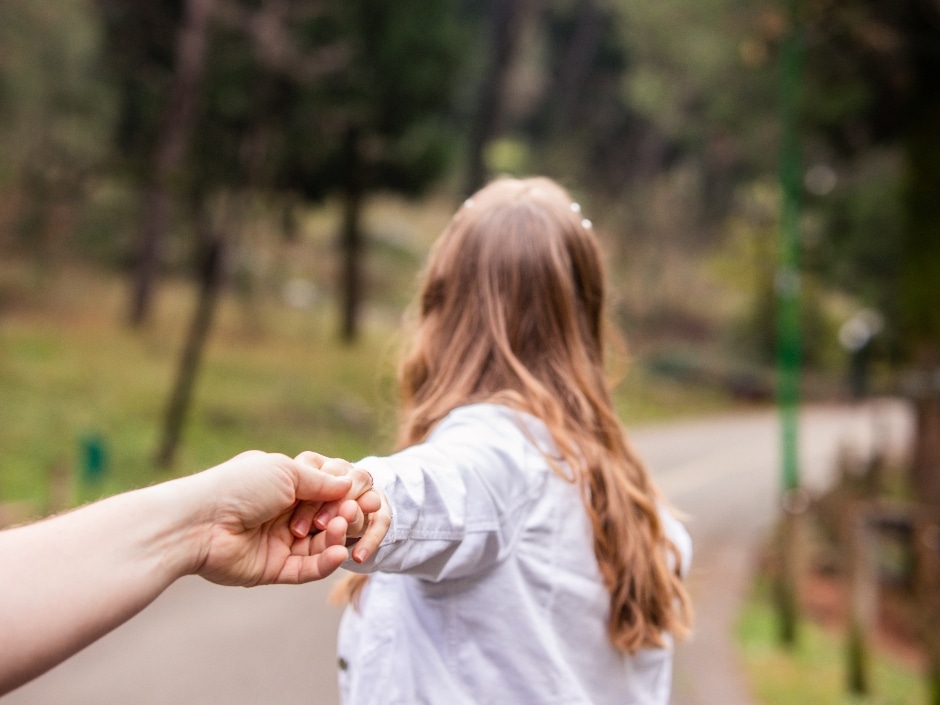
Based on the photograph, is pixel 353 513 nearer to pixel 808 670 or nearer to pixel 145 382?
pixel 808 670

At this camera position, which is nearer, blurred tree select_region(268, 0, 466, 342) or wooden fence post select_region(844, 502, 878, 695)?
wooden fence post select_region(844, 502, 878, 695)

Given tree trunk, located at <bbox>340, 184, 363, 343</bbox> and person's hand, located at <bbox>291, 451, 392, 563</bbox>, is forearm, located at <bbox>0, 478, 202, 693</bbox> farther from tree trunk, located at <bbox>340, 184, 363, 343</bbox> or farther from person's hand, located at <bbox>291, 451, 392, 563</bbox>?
tree trunk, located at <bbox>340, 184, 363, 343</bbox>

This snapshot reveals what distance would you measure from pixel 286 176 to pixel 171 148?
225cm

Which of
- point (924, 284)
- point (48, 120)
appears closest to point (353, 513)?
point (924, 284)

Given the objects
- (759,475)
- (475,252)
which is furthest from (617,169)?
(475,252)

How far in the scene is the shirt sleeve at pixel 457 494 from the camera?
4.25 ft

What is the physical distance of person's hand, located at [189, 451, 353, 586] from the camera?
3.59 ft

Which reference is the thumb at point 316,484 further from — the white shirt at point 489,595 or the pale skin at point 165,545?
the white shirt at point 489,595

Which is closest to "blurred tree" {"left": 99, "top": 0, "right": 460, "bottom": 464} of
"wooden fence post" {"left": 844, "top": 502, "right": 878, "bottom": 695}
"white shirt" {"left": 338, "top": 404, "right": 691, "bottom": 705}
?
"wooden fence post" {"left": 844, "top": 502, "right": 878, "bottom": 695}

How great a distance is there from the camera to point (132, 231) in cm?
1633

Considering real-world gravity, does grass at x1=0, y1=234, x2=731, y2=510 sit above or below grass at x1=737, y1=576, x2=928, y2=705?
above

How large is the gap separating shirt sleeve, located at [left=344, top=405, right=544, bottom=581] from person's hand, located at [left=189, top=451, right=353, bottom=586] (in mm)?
91

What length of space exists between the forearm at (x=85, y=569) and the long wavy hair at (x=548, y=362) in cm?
69

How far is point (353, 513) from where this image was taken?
119 centimetres
